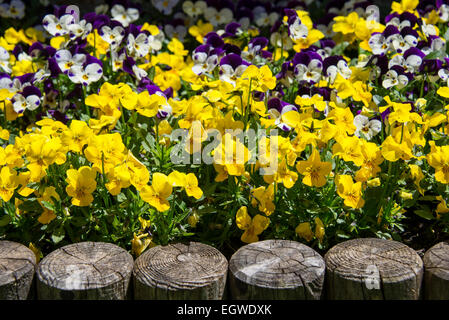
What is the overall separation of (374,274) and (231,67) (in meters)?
1.24

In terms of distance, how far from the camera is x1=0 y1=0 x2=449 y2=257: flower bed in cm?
250

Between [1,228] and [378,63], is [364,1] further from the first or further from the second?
[1,228]

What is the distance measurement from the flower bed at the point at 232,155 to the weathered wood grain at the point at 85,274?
0.18m

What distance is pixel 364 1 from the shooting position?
4219 millimetres

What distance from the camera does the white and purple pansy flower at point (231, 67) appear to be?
123 inches

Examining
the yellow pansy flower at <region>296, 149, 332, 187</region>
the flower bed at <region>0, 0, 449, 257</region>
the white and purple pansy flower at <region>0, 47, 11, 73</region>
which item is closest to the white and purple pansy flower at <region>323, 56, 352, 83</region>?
the flower bed at <region>0, 0, 449, 257</region>

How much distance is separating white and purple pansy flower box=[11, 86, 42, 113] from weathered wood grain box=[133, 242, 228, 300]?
117cm

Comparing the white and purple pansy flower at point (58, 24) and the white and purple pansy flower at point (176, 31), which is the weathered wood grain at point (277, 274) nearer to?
the white and purple pansy flower at point (58, 24)

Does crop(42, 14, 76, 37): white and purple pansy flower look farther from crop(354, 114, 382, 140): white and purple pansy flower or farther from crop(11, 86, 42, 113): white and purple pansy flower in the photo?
crop(354, 114, 382, 140): white and purple pansy flower

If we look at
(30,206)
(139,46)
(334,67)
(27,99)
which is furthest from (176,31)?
(30,206)

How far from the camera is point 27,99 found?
10.7ft

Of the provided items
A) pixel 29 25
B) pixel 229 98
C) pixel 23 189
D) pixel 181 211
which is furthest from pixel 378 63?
pixel 29 25

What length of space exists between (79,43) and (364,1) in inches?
68.0
